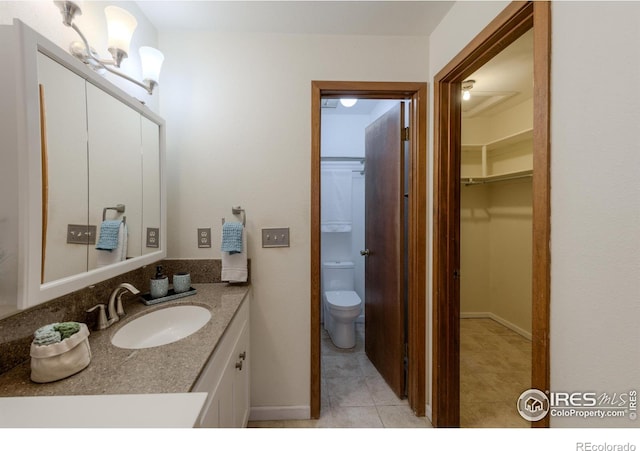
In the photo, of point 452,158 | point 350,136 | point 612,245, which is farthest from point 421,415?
point 350,136

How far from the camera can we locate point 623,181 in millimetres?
667

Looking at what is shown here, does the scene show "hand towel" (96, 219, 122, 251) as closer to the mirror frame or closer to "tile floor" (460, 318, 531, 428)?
the mirror frame

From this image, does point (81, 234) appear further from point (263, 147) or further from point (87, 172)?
point (263, 147)

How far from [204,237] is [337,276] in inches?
62.4

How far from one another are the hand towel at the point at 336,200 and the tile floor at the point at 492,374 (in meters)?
1.68

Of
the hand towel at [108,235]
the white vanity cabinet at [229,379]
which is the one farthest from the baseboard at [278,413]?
the hand towel at [108,235]

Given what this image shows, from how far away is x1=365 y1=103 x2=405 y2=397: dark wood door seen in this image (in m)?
1.74

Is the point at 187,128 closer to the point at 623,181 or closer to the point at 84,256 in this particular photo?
the point at 84,256

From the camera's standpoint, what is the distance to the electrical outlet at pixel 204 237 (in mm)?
1586

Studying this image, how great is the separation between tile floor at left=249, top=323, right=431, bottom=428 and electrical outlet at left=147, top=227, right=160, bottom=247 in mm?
1215

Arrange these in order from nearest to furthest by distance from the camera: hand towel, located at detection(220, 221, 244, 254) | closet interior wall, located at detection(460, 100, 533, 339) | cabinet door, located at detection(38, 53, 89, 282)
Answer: cabinet door, located at detection(38, 53, 89, 282) < hand towel, located at detection(220, 221, 244, 254) < closet interior wall, located at detection(460, 100, 533, 339)

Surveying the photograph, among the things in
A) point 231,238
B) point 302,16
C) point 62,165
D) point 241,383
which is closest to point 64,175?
point 62,165

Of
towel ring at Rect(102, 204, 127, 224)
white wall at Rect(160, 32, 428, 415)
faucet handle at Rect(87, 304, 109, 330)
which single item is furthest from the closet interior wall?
faucet handle at Rect(87, 304, 109, 330)

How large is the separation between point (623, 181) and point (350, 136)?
2.52 meters
